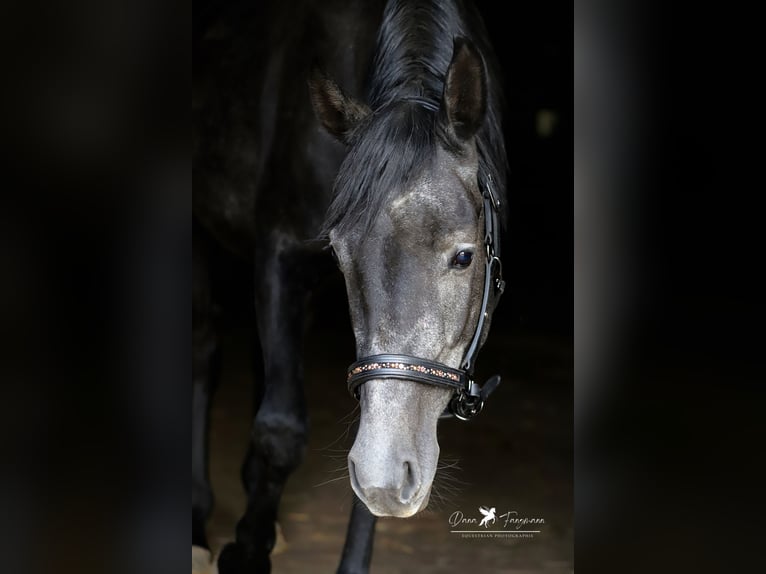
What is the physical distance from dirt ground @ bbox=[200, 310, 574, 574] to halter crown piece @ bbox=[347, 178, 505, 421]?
1.70 ft

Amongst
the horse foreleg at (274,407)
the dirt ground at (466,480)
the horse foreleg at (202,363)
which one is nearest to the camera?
the horse foreleg at (274,407)

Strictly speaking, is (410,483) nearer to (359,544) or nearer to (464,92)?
(464,92)

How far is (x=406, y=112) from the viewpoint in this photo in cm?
221

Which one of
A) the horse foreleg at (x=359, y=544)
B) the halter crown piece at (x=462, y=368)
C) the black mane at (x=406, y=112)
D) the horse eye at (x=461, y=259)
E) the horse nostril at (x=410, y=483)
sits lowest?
the horse foreleg at (x=359, y=544)

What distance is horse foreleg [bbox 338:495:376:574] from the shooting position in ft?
9.57

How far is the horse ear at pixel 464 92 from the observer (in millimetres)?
2102

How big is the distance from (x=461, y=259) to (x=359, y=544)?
4.03 feet

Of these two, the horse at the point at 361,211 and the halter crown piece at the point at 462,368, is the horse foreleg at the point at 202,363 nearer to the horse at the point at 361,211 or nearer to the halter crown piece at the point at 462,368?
the horse at the point at 361,211

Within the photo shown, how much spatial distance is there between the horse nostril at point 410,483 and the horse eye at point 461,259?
48 centimetres

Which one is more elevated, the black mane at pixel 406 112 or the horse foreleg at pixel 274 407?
the black mane at pixel 406 112

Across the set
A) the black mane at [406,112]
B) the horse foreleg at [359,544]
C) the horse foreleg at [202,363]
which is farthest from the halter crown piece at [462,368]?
the horse foreleg at [202,363]

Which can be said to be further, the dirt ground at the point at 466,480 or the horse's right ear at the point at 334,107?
the dirt ground at the point at 466,480

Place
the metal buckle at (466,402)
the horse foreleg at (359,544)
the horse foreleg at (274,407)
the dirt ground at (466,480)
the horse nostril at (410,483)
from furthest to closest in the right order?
1. the dirt ground at (466,480)
2. the horse foreleg at (359,544)
3. the horse foreleg at (274,407)
4. the metal buckle at (466,402)
5. the horse nostril at (410,483)

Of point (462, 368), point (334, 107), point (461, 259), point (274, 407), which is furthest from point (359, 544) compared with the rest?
point (334, 107)
